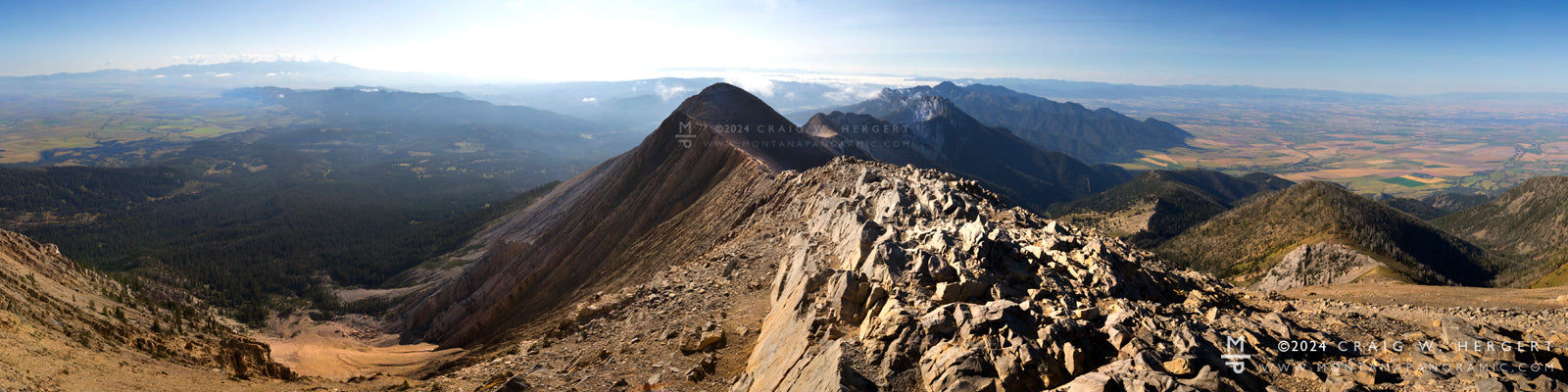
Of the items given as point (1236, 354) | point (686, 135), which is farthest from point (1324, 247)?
point (1236, 354)

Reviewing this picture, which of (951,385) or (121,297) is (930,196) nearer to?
(951,385)

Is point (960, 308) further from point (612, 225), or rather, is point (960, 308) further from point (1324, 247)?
point (1324, 247)

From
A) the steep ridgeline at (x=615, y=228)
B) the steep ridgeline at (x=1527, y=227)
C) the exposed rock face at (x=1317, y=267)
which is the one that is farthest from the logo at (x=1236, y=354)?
the steep ridgeline at (x=1527, y=227)

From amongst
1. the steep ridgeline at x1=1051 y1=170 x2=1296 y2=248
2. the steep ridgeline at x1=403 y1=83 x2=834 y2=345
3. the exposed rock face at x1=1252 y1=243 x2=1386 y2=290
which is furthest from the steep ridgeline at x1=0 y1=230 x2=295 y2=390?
the steep ridgeline at x1=1051 y1=170 x2=1296 y2=248

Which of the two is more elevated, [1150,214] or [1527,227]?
[1527,227]

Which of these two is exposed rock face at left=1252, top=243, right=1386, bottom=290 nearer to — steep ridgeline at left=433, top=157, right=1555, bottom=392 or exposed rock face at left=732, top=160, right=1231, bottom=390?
steep ridgeline at left=433, top=157, right=1555, bottom=392

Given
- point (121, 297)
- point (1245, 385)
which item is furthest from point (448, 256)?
point (1245, 385)
